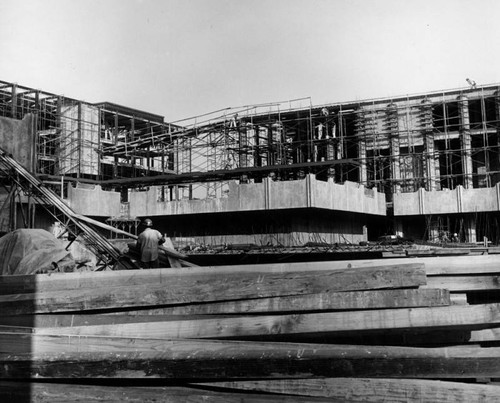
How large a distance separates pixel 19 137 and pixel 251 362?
13976mm

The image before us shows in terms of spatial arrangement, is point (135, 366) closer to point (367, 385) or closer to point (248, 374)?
point (248, 374)

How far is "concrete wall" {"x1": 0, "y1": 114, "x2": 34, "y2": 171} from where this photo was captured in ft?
50.3

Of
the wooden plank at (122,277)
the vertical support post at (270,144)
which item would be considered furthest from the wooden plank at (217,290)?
the vertical support post at (270,144)

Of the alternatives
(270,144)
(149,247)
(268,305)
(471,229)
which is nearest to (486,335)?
(268,305)

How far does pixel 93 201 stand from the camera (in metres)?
Answer: 35.9

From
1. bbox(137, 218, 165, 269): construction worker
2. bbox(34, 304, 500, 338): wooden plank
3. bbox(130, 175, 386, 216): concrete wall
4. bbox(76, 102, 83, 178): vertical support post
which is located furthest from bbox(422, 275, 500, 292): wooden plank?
bbox(76, 102, 83, 178): vertical support post

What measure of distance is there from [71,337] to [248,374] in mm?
1363

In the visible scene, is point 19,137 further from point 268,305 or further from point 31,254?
point 268,305

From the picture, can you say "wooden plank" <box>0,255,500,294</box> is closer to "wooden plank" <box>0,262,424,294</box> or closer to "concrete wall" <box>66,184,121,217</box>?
"wooden plank" <box>0,262,424,294</box>

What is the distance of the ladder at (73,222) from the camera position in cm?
1045

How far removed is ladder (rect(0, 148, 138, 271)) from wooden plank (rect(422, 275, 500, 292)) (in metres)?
5.94

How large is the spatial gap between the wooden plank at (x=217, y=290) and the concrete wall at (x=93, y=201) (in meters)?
30.7

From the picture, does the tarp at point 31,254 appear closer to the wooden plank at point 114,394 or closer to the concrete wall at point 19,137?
the wooden plank at point 114,394

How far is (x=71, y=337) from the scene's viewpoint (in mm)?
4016
